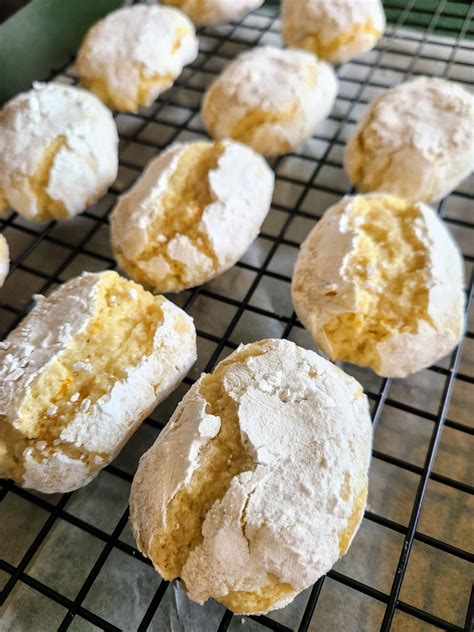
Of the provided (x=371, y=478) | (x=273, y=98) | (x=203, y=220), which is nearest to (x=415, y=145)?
(x=273, y=98)

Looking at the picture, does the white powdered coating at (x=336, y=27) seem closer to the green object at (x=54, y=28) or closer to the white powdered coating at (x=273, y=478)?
the green object at (x=54, y=28)

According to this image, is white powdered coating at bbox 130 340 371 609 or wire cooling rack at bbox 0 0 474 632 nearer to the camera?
white powdered coating at bbox 130 340 371 609

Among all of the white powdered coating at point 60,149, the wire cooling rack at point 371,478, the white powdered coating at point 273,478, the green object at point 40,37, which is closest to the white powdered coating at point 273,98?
the wire cooling rack at point 371,478

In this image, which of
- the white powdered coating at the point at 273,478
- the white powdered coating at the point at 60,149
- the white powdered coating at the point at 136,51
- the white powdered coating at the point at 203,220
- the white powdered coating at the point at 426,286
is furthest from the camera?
the white powdered coating at the point at 136,51

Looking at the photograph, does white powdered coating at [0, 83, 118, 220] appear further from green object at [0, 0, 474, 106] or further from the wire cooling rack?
green object at [0, 0, 474, 106]

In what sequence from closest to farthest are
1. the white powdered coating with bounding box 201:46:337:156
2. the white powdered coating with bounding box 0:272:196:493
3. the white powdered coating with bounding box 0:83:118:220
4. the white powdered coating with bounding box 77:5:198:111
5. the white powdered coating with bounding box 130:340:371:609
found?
the white powdered coating with bounding box 130:340:371:609
the white powdered coating with bounding box 0:272:196:493
the white powdered coating with bounding box 0:83:118:220
the white powdered coating with bounding box 201:46:337:156
the white powdered coating with bounding box 77:5:198:111

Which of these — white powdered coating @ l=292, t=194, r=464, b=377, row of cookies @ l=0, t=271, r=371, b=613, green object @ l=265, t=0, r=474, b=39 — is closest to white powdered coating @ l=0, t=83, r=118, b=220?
row of cookies @ l=0, t=271, r=371, b=613

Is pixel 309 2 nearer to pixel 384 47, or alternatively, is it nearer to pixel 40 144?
pixel 384 47
